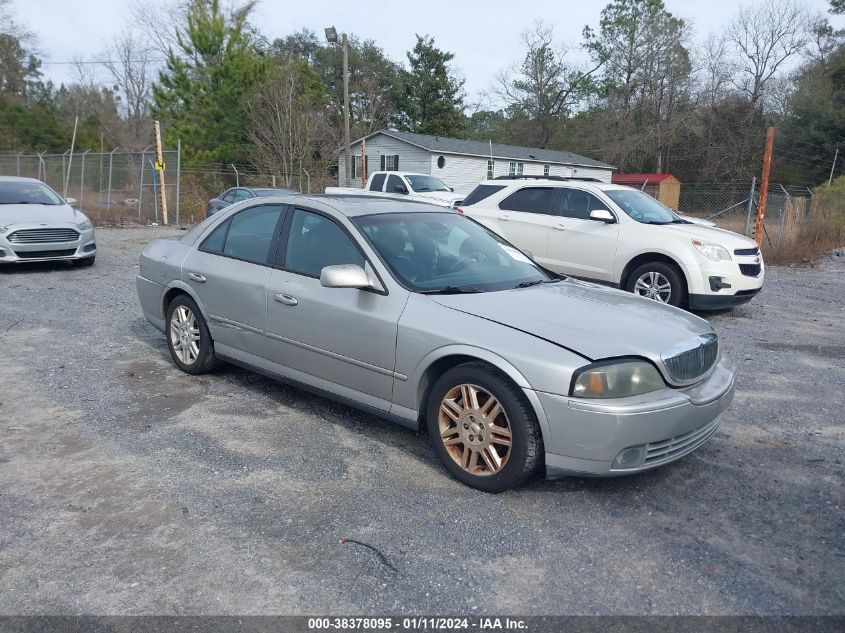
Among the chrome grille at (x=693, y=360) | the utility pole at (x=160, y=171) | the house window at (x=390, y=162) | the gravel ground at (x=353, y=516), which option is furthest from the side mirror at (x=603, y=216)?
the house window at (x=390, y=162)

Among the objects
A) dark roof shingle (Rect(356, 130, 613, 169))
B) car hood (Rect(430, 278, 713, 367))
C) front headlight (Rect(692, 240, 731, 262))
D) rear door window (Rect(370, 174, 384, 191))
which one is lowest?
car hood (Rect(430, 278, 713, 367))

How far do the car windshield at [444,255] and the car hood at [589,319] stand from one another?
19 centimetres

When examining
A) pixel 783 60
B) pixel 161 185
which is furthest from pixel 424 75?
pixel 161 185

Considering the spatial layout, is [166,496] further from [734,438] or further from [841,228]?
[841,228]

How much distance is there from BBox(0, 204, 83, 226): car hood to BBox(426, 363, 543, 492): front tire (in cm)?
960

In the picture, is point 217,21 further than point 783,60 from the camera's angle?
No

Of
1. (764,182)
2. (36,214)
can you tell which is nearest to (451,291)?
(36,214)

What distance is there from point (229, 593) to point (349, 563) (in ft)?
1.72

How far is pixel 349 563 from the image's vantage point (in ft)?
10.1

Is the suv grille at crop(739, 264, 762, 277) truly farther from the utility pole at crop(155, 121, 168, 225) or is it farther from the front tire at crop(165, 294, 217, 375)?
the utility pole at crop(155, 121, 168, 225)

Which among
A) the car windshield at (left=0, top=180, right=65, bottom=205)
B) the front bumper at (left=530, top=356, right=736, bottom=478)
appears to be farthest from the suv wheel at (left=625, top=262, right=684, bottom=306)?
the car windshield at (left=0, top=180, right=65, bottom=205)

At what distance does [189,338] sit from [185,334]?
0.07 meters

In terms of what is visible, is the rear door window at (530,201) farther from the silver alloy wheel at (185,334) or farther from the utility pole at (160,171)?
the utility pole at (160,171)

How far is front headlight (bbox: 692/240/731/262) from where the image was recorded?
8352 mm
